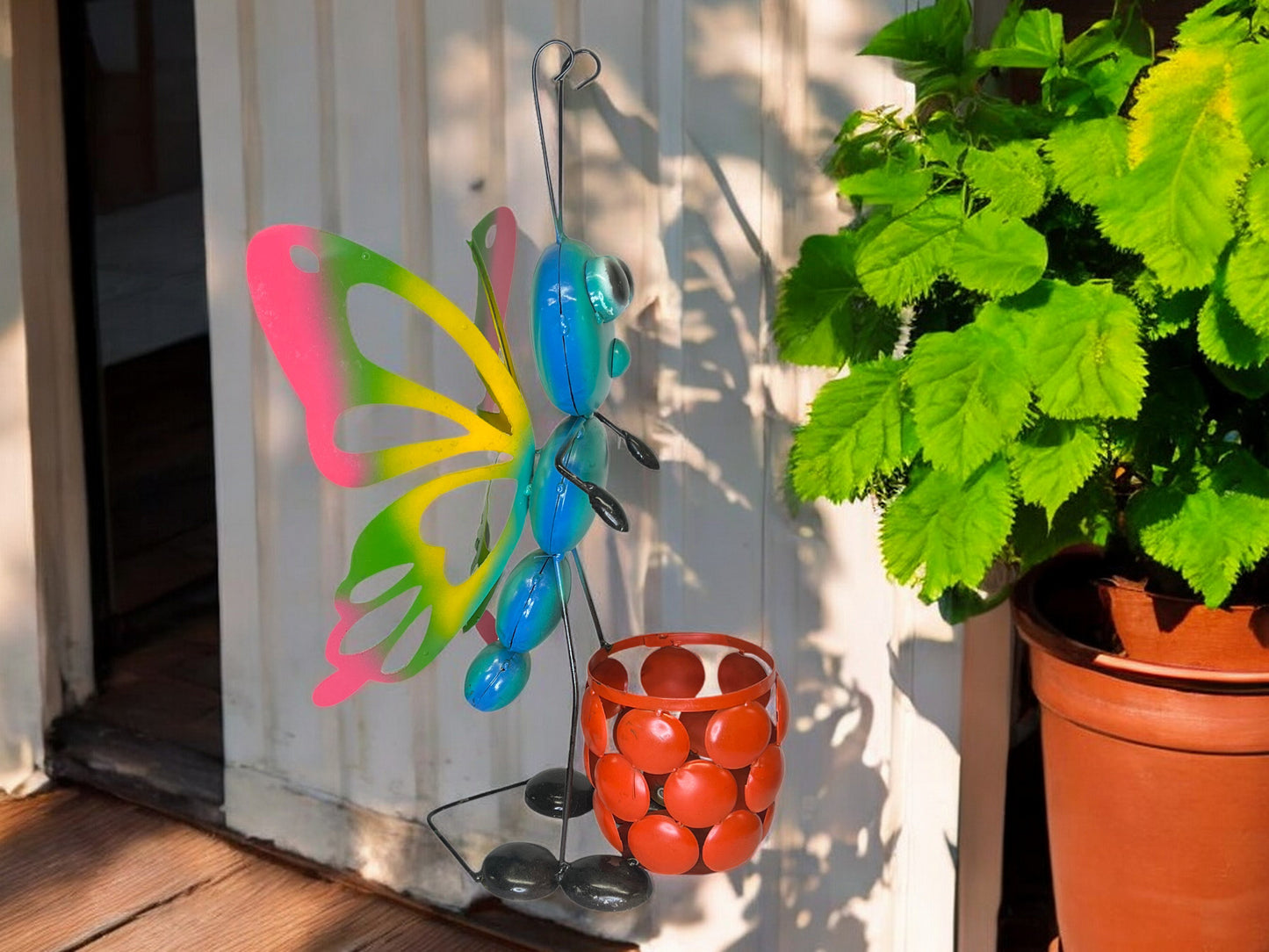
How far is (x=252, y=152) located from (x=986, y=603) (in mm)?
1634

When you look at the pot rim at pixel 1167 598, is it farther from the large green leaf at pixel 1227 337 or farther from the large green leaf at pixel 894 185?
the large green leaf at pixel 894 185

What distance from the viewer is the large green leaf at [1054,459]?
5.28 feet

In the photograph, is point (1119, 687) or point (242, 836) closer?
point (1119, 687)

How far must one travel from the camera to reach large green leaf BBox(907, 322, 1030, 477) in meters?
1.57

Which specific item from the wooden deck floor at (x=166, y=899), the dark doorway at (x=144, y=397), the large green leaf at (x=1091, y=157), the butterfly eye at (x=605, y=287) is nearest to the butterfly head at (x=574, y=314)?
the butterfly eye at (x=605, y=287)

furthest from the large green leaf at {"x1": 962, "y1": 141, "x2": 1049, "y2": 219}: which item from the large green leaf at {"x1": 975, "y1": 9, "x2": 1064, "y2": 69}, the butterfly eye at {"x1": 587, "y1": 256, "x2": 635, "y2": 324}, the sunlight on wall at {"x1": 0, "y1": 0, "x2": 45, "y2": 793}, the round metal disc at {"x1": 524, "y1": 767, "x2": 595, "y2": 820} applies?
the sunlight on wall at {"x1": 0, "y1": 0, "x2": 45, "y2": 793}

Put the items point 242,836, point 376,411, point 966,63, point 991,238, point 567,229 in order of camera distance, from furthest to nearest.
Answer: point 242,836 → point 376,411 → point 567,229 → point 966,63 → point 991,238

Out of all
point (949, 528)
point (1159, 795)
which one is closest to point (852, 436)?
point (949, 528)

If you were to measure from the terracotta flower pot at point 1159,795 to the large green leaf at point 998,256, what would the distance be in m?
0.53

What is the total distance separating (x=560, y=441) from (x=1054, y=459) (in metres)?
0.64

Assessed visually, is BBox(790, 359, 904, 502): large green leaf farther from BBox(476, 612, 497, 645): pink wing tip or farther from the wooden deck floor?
the wooden deck floor

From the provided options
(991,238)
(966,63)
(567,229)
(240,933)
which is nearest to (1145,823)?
(991,238)

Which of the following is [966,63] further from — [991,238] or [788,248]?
[788,248]

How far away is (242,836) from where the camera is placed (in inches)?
128
